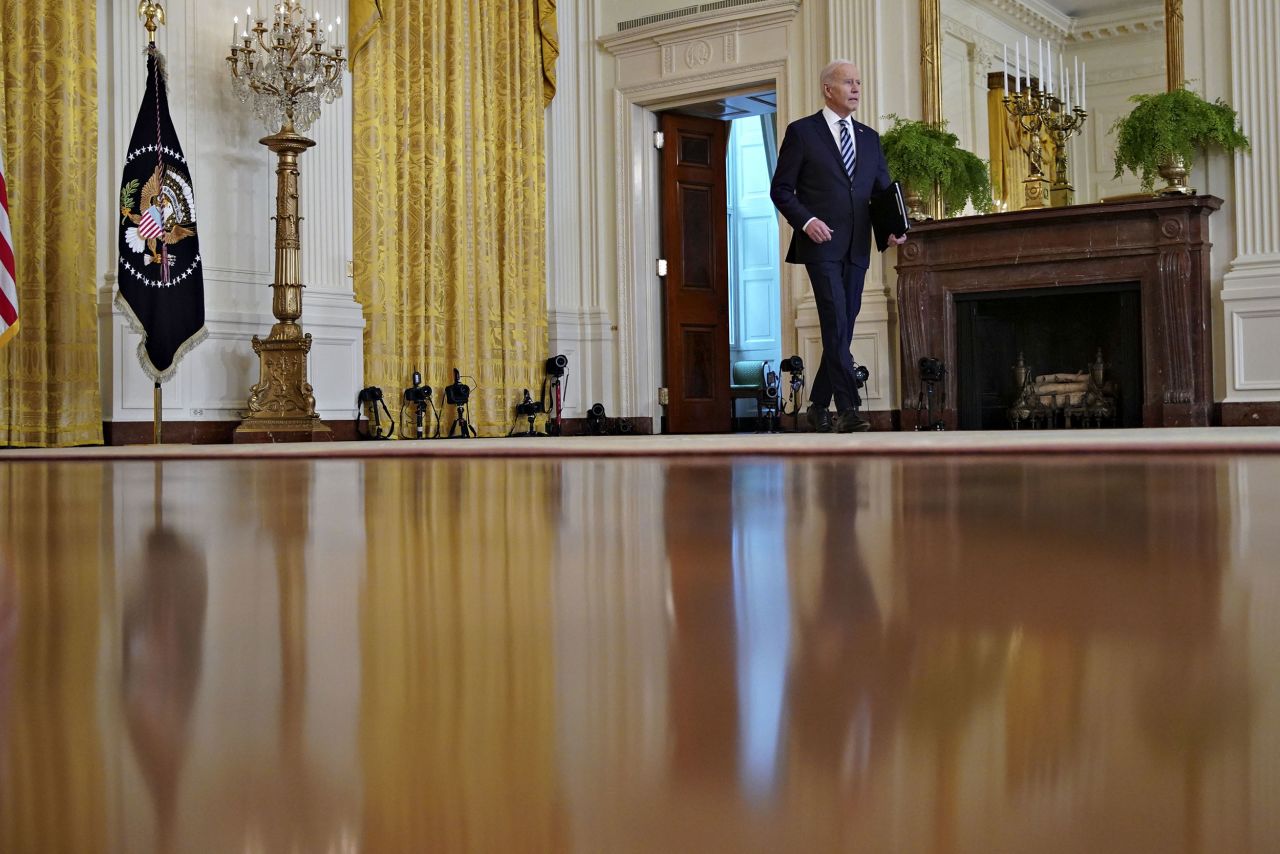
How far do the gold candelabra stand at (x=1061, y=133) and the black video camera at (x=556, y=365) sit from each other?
116 inches

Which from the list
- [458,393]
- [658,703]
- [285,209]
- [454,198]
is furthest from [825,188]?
[658,703]

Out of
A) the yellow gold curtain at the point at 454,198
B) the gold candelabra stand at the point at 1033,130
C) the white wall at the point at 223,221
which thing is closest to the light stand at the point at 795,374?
the gold candelabra stand at the point at 1033,130

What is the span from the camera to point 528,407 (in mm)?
7383

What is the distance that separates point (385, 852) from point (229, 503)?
124 centimetres

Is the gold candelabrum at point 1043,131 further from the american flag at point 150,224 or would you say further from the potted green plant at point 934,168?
the american flag at point 150,224

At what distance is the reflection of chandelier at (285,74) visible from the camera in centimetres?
568

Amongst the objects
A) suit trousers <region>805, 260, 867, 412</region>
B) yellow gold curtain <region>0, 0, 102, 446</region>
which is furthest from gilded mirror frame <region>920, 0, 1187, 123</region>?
yellow gold curtain <region>0, 0, 102, 446</region>

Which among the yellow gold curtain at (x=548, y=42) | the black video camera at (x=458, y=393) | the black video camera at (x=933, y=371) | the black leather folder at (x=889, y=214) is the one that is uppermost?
the yellow gold curtain at (x=548, y=42)

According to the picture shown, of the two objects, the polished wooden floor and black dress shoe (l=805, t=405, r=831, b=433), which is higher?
black dress shoe (l=805, t=405, r=831, b=433)

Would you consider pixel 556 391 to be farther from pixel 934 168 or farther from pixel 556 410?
pixel 934 168

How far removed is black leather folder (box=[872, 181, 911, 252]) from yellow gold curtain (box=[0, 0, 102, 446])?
11.1ft

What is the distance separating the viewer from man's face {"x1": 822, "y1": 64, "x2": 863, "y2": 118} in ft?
15.9

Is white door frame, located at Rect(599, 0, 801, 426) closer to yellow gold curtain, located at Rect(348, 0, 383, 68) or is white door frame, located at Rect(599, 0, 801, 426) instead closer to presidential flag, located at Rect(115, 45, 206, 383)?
yellow gold curtain, located at Rect(348, 0, 383, 68)

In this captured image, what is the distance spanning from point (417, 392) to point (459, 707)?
660 centimetres
